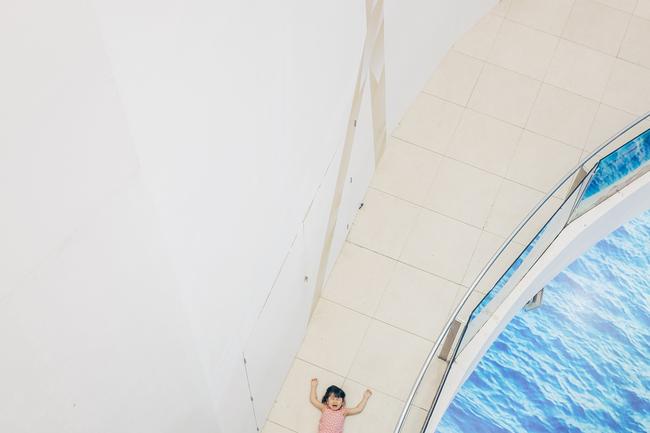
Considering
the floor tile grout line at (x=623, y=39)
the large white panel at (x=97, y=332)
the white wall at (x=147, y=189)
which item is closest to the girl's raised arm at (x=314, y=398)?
the white wall at (x=147, y=189)

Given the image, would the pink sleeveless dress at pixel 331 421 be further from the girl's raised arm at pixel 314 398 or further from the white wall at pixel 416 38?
the white wall at pixel 416 38

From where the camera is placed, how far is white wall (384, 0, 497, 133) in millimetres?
4957

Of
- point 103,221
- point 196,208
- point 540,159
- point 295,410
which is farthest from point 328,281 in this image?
point 103,221

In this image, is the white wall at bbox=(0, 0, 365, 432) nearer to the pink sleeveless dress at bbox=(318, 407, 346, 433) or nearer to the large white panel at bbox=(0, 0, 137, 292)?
the large white panel at bbox=(0, 0, 137, 292)

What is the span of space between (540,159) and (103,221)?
4792 millimetres

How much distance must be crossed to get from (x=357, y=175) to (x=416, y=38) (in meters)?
1.19

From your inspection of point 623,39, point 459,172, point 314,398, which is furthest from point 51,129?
point 623,39

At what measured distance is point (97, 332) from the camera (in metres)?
2.31

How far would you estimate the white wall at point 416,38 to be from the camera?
4.96 m

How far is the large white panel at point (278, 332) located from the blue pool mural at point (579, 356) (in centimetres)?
251

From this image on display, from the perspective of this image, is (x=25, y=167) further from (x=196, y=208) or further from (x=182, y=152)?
(x=196, y=208)

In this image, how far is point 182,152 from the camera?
2.33 meters

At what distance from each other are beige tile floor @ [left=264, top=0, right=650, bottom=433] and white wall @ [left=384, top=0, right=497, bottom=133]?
17cm

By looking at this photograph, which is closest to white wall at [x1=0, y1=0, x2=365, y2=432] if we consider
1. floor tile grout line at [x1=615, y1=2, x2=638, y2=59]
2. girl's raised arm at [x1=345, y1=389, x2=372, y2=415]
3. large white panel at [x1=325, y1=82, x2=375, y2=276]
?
large white panel at [x1=325, y1=82, x2=375, y2=276]
